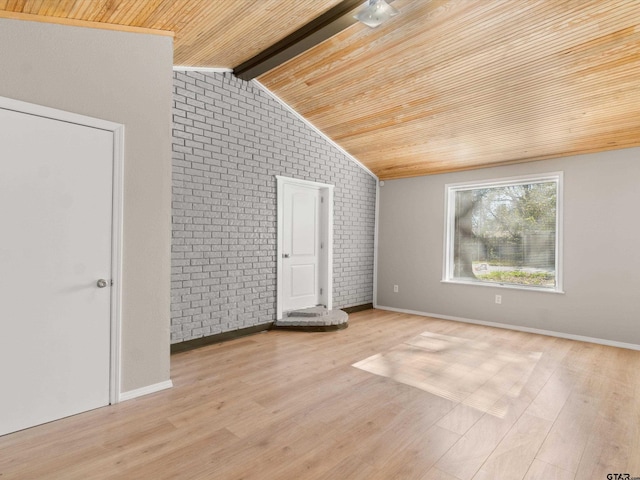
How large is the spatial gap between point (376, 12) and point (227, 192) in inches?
99.1

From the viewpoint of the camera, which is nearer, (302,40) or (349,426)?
(349,426)

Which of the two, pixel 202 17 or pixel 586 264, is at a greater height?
pixel 202 17

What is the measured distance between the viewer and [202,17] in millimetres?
2877

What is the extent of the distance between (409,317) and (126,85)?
4935 mm

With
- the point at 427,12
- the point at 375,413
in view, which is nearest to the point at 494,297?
the point at 375,413

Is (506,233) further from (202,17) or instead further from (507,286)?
(202,17)

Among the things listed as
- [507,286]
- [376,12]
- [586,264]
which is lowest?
[507,286]

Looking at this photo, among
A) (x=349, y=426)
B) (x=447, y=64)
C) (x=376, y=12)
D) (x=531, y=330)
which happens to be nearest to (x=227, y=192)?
(x=376, y=12)

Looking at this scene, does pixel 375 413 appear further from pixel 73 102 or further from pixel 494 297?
pixel 494 297

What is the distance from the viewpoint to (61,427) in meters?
2.26

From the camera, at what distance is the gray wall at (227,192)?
3.84 m

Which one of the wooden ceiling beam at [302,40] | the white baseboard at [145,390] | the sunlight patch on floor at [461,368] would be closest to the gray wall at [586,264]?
the sunlight patch on floor at [461,368]

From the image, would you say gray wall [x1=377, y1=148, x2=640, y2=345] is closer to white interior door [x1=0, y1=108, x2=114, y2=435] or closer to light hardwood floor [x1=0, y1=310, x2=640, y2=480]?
light hardwood floor [x1=0, y1=310, x2=640, y2=480]

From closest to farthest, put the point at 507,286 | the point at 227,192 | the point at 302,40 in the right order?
1. the point at 302,40
2. the point at 227,192
3. the point at 507,286
